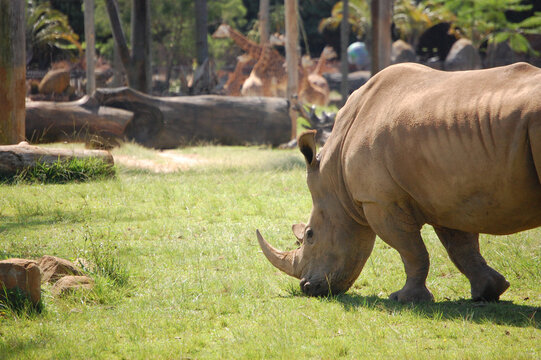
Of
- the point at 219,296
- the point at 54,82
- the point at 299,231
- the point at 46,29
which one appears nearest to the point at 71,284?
the point at 219,296

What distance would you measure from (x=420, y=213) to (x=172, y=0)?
2820cm

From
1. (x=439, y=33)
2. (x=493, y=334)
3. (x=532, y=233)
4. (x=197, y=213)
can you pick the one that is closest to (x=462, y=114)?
(x=493, y=334)

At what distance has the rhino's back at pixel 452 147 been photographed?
442cm

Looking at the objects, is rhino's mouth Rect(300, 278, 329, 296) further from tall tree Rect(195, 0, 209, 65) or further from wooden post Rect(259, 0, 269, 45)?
wooden post Rect(259, 0, 269, 45)

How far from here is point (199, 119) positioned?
642 inches

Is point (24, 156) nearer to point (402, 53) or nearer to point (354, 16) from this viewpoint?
point (402, 53)

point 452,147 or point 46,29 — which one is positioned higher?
point 46,29

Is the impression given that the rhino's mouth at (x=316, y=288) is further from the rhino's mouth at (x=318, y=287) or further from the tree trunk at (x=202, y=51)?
the tree trunk at (x=202, y=51)

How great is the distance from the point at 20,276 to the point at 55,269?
30.4 inches

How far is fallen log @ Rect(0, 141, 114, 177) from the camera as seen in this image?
418 inches

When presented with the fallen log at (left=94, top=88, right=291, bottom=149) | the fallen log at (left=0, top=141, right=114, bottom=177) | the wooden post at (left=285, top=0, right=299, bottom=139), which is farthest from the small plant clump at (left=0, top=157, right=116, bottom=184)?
the wooden post at (left=285, top=0, right=299, bottom=139)

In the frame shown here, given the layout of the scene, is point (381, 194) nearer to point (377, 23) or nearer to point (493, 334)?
point (493, 334)

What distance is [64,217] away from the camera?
877 cm

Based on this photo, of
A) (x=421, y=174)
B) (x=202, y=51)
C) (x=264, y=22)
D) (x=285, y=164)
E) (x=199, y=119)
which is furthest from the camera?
(x=264, y=22)
